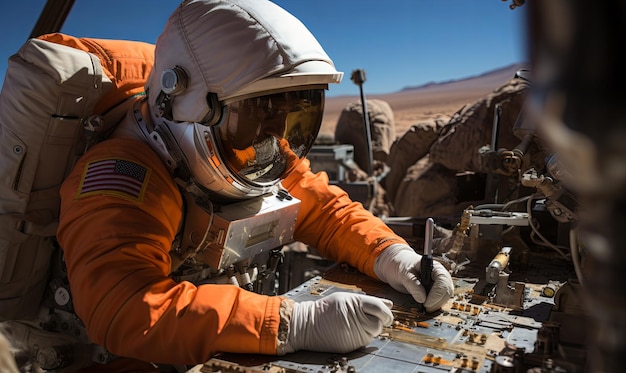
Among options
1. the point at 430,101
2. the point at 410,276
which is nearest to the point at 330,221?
the point at 410,276

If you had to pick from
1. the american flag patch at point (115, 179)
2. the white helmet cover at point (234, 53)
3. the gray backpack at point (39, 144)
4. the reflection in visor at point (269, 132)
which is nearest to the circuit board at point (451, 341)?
the reflection in visor at point (269, 132)

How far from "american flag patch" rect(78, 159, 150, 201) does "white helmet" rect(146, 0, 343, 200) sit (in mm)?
201

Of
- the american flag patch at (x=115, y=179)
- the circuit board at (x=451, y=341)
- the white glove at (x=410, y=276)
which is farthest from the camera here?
the white glove at (x=410, y=276)

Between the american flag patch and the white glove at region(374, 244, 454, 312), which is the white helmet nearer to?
the american flag patch

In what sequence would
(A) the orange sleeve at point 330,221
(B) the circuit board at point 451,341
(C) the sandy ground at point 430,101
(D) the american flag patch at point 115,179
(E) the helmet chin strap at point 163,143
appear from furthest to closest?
(C) the sandy ground at point 430,101
(A) the orange sleeve at point 330,221
(E) the helmet chin strap at point 163,143
(D) the american flag patch at point 115,179
(B) the circuit board at point 451,341

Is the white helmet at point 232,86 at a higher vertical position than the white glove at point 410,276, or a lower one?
higher

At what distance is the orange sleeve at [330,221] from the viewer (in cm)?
257

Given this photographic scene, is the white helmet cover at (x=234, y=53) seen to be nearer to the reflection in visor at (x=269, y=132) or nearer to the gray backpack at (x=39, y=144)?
the reflection in visor at (x=269, y=132)

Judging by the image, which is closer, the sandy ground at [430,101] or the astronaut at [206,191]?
the astronaut at [206,191]

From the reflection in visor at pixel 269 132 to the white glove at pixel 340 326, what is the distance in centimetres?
70

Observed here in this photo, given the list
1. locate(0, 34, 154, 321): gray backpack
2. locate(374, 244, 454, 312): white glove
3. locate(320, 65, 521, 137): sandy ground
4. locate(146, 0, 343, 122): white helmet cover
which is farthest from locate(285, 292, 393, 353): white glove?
locate(320, 65, 521, 137): sandy ground

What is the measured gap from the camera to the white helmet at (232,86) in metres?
2.02

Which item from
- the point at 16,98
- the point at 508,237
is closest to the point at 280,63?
the point at 16,98

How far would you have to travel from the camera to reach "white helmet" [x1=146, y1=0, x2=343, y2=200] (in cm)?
202
